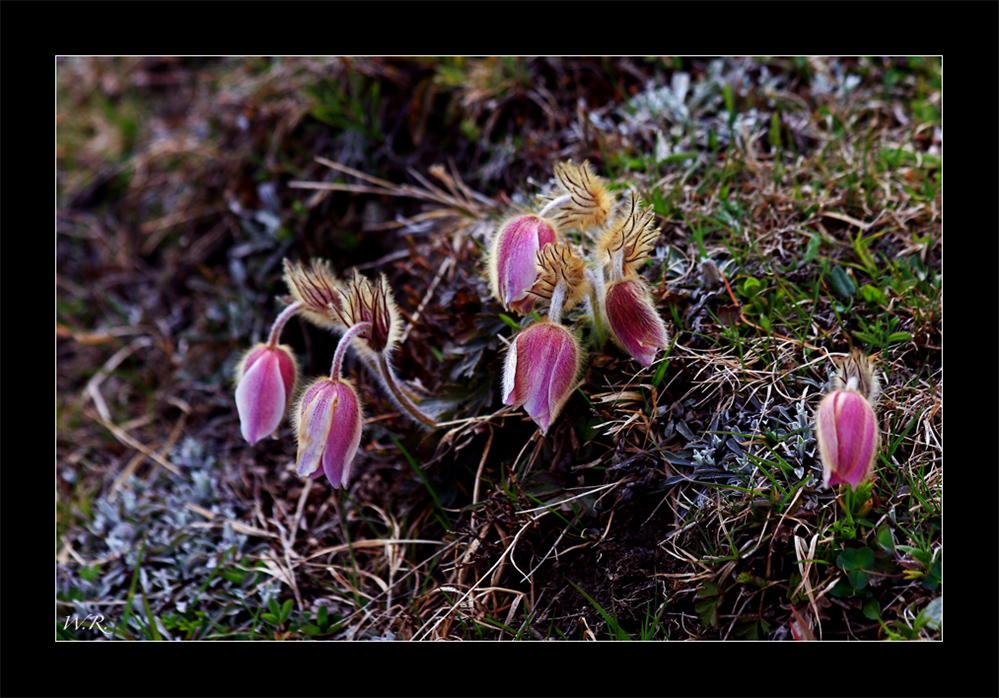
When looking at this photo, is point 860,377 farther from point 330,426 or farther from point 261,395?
point 261,395

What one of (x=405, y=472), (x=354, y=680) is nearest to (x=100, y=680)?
(x=354, y=680)

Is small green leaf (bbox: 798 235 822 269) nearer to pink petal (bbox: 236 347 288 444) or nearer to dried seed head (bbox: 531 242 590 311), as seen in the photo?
dried seed head (bbox: 531 242 590 311)

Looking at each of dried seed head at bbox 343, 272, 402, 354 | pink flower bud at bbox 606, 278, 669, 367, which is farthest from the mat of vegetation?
dried seed head at bbox 343, 272, 402, 354

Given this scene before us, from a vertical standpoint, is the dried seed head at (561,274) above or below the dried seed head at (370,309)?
above

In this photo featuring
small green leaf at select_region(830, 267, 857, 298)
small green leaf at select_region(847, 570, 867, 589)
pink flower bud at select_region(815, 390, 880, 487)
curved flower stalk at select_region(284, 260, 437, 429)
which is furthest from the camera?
small green leaf at select_region(830, 267, 857, 298)

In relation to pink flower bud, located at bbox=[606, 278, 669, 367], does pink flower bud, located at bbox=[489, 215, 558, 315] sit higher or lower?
higher

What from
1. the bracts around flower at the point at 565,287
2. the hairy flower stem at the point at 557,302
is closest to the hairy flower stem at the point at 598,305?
the bracts around flower at the point at 565,287

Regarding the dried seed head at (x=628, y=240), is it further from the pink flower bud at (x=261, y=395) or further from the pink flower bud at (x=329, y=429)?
the pink flower bud at (x=261, y=395)
